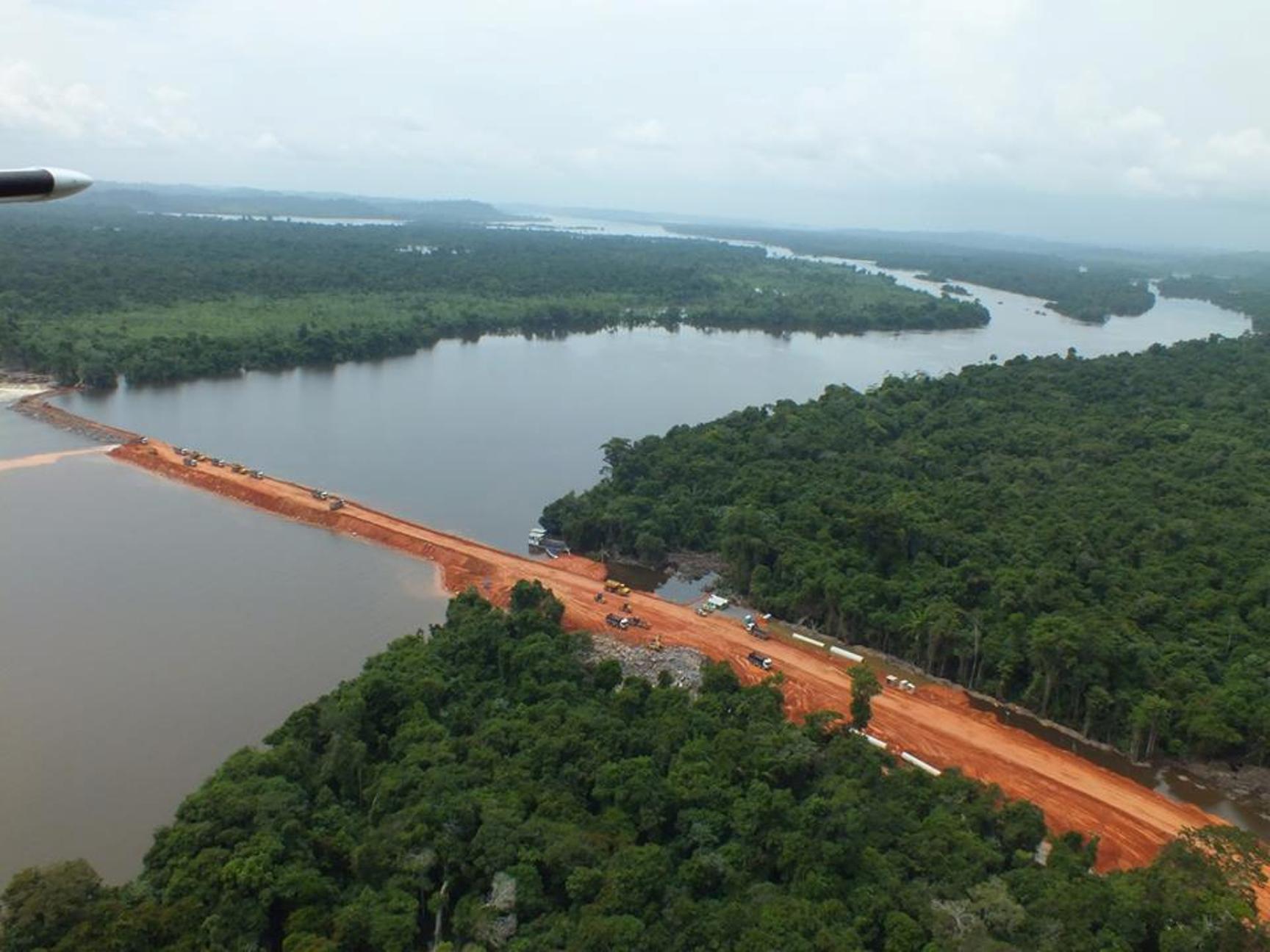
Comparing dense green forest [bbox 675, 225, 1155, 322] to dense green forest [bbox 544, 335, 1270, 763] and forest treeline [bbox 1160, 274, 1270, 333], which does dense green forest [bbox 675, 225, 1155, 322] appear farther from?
dense green forest [bbox 544, 335, 1270, 763]

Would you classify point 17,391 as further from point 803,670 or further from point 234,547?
point 803,670

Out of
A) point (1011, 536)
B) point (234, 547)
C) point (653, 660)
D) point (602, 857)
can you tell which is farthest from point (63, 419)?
point (1011, 536)

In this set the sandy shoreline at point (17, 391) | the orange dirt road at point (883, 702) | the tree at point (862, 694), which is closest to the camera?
the orange dirt road at point (883, 702)

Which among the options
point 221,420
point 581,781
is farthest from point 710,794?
point 221,420

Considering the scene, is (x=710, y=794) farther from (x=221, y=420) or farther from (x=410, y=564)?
(x=221, y=420)

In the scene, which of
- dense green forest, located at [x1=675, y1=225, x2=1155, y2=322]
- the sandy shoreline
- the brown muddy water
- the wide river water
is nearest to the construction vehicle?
the brown muddy water

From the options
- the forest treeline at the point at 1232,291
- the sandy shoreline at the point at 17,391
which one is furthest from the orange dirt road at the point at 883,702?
the forest treeline at the point at 1232,291

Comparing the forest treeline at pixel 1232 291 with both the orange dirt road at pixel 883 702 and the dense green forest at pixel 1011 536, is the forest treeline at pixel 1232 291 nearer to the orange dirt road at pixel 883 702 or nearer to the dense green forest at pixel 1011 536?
the dense green forest at pixel 1011 536
